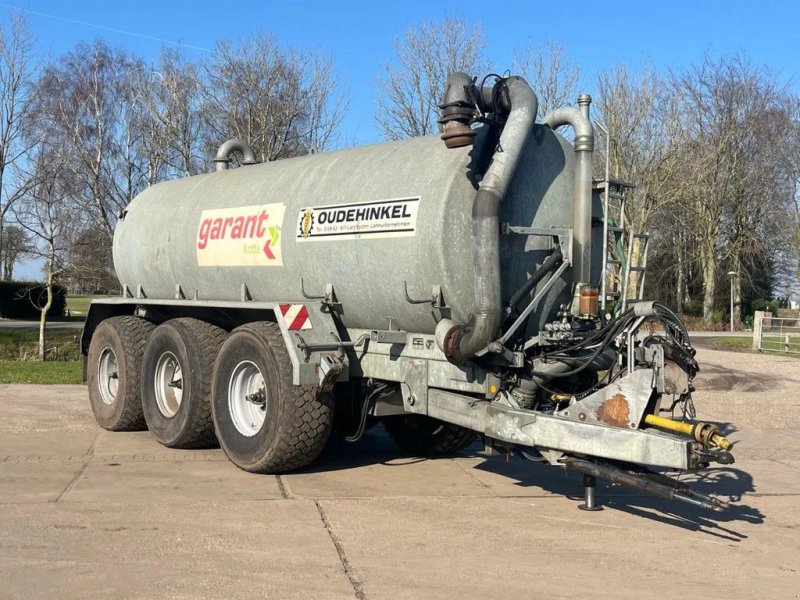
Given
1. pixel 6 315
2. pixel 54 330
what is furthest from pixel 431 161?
pixel 6 315

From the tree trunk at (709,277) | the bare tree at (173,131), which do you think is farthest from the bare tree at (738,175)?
the bare tree at (173,131)

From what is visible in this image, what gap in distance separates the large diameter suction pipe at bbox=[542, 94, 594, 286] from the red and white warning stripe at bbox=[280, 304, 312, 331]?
2.35 m

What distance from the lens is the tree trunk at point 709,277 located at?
4572cm

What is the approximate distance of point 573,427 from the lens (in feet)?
19.8

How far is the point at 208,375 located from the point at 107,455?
133cm

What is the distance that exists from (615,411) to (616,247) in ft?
5.99

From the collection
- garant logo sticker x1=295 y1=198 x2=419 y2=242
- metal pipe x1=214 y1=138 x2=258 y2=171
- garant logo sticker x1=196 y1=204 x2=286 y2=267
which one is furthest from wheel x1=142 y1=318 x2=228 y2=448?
metal pipe x1=214 y1=138 x2=258 y2=171

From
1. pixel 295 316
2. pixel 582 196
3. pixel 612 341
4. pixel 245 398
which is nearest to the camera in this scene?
pixel 612 341

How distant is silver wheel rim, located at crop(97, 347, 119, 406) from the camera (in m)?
10.5

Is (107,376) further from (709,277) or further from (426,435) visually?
(709,277)

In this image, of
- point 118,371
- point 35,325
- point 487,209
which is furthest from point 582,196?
point 35,325

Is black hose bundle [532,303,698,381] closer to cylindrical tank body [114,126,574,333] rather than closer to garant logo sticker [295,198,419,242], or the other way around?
cylindrical tank body [114,126,574,333]

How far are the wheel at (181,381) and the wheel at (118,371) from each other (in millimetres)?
481

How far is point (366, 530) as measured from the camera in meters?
6.06
